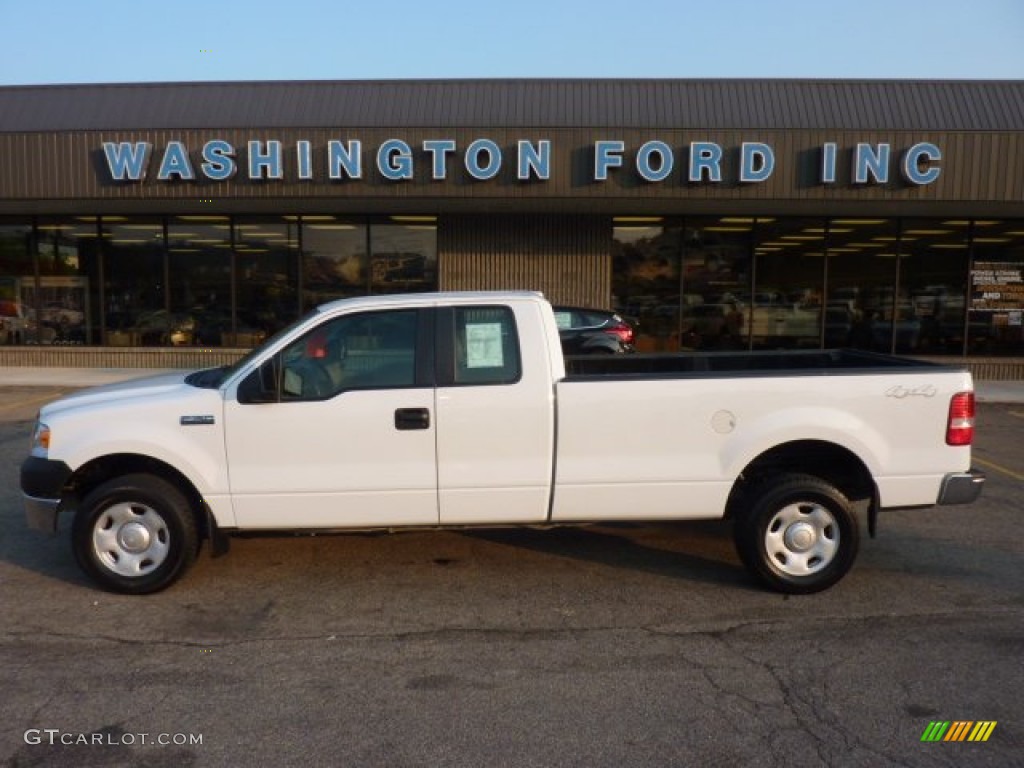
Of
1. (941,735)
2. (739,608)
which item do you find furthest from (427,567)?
(941,735)

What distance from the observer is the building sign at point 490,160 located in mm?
13539

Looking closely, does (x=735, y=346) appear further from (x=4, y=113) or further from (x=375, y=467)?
(x=4, y=113)

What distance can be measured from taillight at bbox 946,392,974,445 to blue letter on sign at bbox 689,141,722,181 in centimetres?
940

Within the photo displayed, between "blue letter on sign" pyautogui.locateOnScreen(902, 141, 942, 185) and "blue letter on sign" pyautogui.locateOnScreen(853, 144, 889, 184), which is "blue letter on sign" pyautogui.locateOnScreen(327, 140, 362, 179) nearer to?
"blue letter on sign" pyautogui.locateOnScreen(853, 144, 889, 184)

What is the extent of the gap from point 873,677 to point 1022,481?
5.21m

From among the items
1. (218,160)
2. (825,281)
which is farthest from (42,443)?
(825,281)

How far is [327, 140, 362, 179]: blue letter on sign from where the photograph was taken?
1379 cm

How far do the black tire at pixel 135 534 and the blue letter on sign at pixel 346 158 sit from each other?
9.79m

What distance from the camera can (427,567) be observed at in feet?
18.0

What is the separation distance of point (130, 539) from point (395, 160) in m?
10.0

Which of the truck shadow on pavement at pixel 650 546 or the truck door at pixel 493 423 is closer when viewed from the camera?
the truck door at pixel 493 423

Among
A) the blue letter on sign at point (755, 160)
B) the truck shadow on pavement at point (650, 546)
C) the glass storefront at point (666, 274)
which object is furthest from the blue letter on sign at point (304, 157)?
the truck shadow on pavement at point (650, 546)
